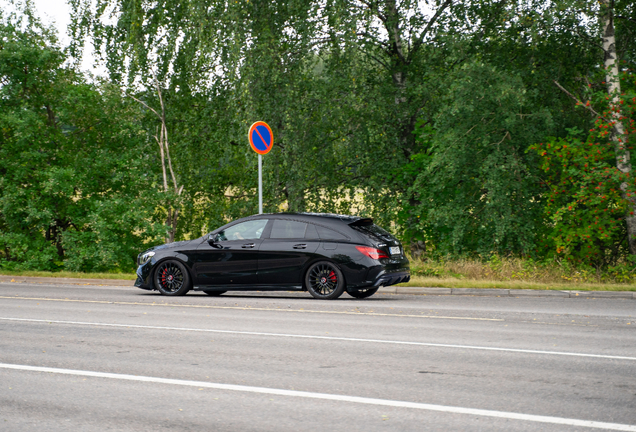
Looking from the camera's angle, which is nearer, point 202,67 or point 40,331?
point 40,331

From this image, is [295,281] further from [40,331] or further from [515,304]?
[40,331]

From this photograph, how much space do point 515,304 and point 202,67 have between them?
14262mm

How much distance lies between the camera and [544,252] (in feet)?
64.6

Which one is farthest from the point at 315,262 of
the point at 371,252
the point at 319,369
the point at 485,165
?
the point at 319,369

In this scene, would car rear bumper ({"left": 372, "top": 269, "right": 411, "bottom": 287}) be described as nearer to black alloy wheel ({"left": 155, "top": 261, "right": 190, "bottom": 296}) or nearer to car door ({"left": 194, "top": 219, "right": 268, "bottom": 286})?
car door ({"left": 194, "top": 219, "right": 268, "bottom": 286})

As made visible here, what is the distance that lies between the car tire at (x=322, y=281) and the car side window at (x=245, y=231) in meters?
1.34

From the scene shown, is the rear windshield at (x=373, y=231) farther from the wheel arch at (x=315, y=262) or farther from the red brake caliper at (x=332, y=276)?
the red brake caliper at (x=332, y=276)

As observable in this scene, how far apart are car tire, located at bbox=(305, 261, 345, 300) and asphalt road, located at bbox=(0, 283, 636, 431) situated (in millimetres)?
1437

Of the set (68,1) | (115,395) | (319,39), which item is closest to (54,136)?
(68,1)

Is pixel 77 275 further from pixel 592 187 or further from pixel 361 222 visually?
pixel 592 187

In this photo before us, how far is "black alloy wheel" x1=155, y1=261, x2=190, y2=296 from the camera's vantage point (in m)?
14.9

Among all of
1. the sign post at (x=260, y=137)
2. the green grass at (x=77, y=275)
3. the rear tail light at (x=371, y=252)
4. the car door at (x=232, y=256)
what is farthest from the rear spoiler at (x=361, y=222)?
the green grass at (x=77, y=275)

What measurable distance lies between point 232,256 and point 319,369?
299 inches

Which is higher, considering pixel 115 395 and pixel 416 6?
pixel 416 6
